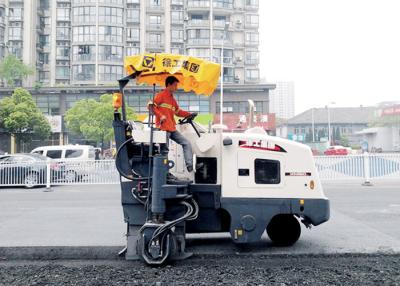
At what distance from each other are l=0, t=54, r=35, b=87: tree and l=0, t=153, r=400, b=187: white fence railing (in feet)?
117

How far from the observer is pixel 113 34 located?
52719 millimetres

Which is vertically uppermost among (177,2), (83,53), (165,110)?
(177,2)

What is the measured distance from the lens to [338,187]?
15.3 m

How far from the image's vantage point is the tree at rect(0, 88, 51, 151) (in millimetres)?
36156

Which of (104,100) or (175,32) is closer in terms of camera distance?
(104,100)

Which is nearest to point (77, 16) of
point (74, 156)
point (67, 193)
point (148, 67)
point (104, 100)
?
point (104, 100)

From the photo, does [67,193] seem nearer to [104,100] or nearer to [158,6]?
[104,100]

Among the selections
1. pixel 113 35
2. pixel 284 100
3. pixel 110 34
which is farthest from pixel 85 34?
pixel 284 100

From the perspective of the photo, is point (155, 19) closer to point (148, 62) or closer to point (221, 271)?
point (148, 62)

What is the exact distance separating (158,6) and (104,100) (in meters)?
20.3

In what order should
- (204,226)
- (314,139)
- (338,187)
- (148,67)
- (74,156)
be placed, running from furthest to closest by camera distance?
(314,139) → (74,156) → (338,187) → (204,226) → (148,67)

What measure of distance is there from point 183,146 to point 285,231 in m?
2.28

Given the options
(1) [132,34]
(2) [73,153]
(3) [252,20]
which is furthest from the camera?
(3) [252,20]

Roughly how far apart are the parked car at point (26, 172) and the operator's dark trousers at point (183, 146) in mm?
11844
